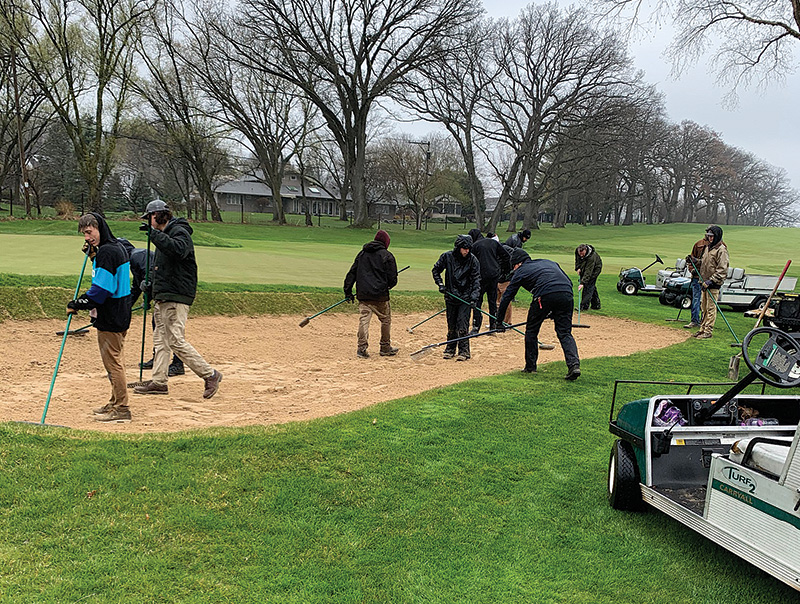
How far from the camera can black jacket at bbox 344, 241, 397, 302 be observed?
10.1 m

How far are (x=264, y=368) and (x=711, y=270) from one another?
8845 mm

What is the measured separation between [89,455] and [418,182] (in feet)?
187

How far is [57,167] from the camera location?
58438 mm

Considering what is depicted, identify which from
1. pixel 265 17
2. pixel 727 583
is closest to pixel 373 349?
pixel 727 583

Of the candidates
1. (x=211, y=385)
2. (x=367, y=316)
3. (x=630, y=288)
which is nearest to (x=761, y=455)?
(x=211, y=385)

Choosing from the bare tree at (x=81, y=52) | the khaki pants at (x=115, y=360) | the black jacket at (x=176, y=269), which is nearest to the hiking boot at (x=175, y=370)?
the black jacket at (x=176, y=269)

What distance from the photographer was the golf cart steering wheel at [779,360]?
3480 mm

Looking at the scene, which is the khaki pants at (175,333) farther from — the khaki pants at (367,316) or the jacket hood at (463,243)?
the jacket hood at (463,243)

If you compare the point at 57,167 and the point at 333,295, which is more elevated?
the point at 57,167

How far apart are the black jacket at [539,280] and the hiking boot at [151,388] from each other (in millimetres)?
4612

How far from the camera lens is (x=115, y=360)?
6234 mm

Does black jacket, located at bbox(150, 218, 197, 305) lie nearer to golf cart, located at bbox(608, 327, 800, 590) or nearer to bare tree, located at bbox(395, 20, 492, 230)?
golf cart, located at bbox(608, 327, 800, 590)

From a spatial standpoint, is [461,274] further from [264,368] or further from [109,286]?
[109,286]

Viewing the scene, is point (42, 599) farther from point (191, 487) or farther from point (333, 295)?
point (333, 295)
